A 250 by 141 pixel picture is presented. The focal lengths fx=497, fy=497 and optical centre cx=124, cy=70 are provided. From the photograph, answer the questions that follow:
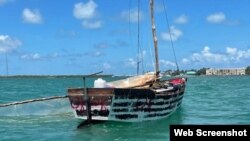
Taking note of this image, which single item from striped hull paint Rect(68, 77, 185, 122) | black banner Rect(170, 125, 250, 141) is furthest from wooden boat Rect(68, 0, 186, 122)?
black banner Rect(170, 125, 250, 141)

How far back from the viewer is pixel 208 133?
6.86m

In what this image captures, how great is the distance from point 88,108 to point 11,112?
5.92m

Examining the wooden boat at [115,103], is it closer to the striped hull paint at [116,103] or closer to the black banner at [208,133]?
the striped hull paint at [116,103]

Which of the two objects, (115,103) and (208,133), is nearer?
(208,133)

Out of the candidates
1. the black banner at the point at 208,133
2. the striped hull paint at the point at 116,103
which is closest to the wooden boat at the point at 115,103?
the striped hull paint at the point at 116,103

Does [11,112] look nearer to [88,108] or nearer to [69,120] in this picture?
A: [69,120]

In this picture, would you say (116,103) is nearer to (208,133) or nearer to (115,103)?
(115,103)

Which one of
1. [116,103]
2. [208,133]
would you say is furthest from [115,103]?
[208,133]

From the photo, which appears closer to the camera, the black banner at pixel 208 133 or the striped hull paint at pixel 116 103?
the black banner at pixel 208 133

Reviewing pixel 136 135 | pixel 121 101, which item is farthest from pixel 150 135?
pixel 121 101

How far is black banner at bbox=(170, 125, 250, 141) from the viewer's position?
6746 mm

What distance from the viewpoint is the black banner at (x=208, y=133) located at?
6.75 meters

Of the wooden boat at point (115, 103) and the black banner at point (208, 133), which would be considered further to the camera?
the wooden boat at point (115, 103)

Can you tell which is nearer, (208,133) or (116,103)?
(208,133)
